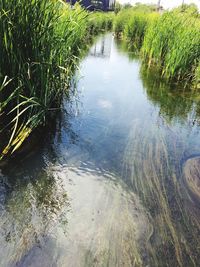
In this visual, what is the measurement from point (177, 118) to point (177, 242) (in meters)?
1.61

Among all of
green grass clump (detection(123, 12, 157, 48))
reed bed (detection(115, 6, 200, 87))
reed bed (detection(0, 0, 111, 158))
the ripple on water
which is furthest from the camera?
green grass clump (detection(123, 12, 157, 48))

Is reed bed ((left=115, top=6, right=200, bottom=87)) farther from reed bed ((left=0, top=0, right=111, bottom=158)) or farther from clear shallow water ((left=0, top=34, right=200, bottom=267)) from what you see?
reed bed ((left=0, top=0, right=111, bottom=158))

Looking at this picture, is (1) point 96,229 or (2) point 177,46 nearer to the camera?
(1) point 96,229

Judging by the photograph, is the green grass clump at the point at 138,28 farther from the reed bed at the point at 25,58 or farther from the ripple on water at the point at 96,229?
the ripple on water at the point at 96,229

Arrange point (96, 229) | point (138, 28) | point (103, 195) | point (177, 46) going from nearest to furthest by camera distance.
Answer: point (96, 229), point (103, 195), point (177, 46), point (138, 28)

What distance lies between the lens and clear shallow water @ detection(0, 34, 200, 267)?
1086mm

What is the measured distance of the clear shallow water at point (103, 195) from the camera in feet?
3.56

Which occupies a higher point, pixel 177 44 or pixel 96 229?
pixel 177 44

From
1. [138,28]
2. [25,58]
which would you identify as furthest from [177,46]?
[138,28]

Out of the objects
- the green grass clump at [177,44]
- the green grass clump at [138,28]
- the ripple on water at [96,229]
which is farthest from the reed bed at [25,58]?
the green grass clump at [138,28]

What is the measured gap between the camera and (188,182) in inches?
62.6

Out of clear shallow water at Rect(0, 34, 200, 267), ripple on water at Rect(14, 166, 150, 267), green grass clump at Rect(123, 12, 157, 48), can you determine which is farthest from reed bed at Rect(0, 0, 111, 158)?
green grass clump at Rect(123, 12, 157, 48)

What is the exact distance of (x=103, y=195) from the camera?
142 cm

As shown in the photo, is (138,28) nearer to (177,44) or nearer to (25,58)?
(177,44)
